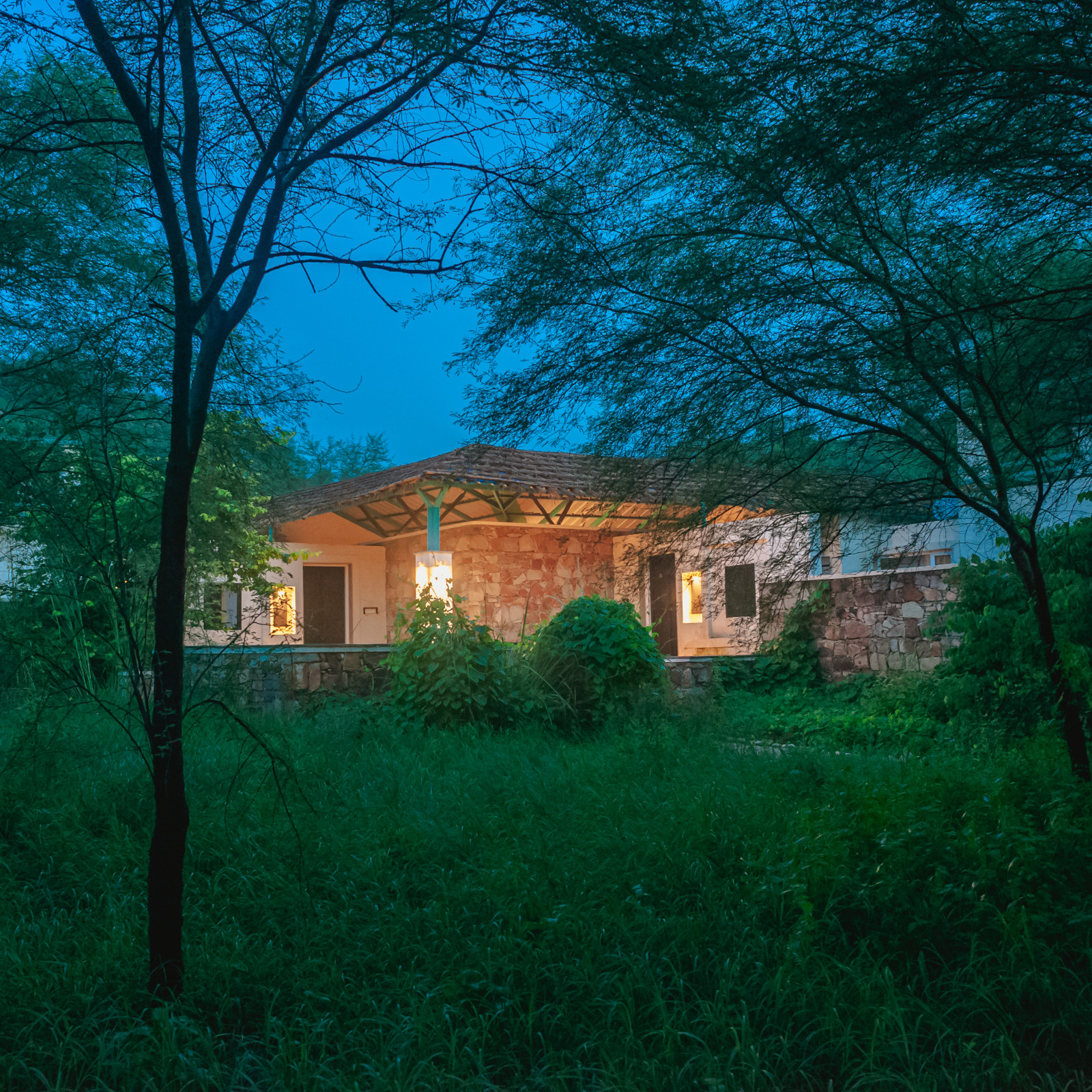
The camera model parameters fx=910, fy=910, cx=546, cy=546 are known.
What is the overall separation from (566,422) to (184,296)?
1.94 metres

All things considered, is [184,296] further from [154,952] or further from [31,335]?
[31,335]

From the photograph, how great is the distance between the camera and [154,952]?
294 centimetres

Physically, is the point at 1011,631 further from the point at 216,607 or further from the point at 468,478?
the point at 216,607

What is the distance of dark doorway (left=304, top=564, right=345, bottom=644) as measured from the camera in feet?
50.5

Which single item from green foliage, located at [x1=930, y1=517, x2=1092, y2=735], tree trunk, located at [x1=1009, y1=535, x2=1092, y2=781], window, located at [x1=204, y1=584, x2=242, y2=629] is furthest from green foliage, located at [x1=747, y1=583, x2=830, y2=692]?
tree trunk, located at [x1=1009, y1=535, x2=1092, y2=781]

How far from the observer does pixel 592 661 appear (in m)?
8.27

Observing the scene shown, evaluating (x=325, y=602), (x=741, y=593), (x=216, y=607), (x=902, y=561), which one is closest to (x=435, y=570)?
(x=216, y=607)

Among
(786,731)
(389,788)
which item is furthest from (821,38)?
(786,731)

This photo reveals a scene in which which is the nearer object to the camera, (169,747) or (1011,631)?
(169,747)

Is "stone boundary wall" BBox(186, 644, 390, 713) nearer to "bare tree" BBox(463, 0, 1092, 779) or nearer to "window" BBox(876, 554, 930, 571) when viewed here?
"window" BBox(876, 554, 930, 571)

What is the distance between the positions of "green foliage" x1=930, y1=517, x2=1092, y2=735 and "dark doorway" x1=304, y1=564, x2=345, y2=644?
33.8 feet

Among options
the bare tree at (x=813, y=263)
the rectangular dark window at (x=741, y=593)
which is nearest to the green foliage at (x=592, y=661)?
the bare tree at (x=813, y=263)

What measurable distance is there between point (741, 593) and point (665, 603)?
2119 millimetres

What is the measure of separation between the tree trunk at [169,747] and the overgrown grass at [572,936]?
0.18 meters
